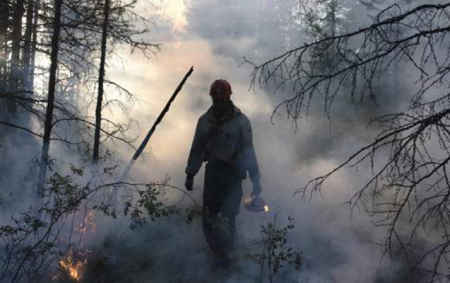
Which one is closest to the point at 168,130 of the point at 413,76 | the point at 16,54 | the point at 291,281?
the point at 16,54

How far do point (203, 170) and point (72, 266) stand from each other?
18.9ft

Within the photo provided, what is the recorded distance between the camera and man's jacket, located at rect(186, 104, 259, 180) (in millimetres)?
5266

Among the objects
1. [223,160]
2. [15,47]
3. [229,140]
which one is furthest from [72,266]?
[15,47]

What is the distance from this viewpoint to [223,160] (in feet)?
17.4

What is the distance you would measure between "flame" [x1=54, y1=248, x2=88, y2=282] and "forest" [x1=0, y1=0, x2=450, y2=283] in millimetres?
21

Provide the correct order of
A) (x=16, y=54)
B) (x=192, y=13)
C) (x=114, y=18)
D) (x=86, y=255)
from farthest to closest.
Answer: (x=192, y=13), (x=16, y=54), (x=114, y=18), (x=86, y=255)

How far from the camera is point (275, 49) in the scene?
111ft

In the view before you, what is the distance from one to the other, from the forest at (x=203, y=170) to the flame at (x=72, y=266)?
21 millimetres

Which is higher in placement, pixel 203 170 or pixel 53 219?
pixel 203 170

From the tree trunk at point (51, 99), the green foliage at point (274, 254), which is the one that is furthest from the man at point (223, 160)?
the tree trunk at point (51, 99)

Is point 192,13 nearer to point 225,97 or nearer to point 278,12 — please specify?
point 278,12

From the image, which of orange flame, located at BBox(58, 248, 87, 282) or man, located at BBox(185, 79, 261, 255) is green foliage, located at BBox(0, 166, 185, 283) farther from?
man, located at BBox(185, 79, 261, 255)

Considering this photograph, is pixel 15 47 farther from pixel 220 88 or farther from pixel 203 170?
pixel 220 88

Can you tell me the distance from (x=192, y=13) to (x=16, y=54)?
54.4 ft
